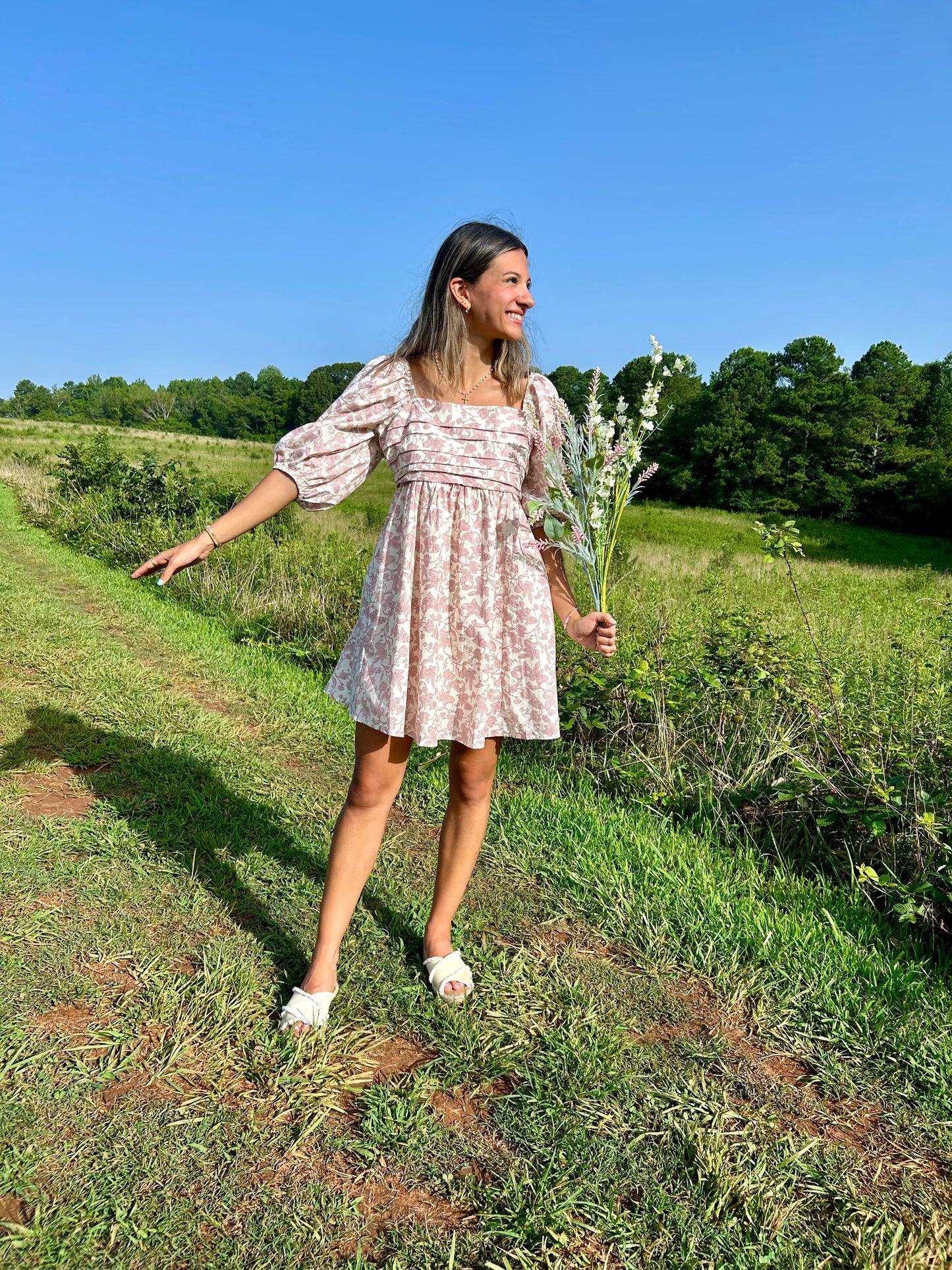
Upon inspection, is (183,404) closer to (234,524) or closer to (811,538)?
(811,538)

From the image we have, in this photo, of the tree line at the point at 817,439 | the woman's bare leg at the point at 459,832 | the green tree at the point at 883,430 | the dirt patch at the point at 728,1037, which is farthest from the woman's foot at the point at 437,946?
the green tree at the point at 883,430

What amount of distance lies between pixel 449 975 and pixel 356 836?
562 mm

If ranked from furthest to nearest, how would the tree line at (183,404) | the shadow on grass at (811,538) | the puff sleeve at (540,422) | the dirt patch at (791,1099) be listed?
the tree line at (183,404), the shadow on grass at (811,538), the puff sleeve at (540,422), the dirt patch at (791,1099)

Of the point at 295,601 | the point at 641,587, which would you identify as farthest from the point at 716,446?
the point at 295,601

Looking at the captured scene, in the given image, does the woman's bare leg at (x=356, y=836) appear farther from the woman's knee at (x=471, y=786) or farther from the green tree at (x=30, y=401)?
the green tree at (x=30, y=401)

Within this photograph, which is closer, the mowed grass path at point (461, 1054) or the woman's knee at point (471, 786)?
the mowed grass path at point (461, 1054)

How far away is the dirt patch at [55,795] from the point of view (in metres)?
3.49

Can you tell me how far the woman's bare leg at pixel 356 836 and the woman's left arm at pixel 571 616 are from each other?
0.57m

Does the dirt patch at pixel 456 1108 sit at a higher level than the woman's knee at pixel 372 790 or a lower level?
lower

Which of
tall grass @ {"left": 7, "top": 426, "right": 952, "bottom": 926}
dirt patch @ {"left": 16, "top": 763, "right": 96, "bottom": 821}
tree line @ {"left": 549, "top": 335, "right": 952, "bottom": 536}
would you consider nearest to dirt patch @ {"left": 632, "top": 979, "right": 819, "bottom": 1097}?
tall grass @ {"left": 7, "top": 426, "right": 952, "bottom": 926}

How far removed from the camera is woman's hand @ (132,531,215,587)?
207cm

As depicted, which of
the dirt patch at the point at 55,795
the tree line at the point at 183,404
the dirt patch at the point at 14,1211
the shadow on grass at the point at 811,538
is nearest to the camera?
the dirt patch at the point at 14,1211

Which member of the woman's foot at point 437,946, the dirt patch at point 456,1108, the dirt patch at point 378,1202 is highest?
the woman's foot at point 437,946

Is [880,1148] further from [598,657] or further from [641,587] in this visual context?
[641,587]
